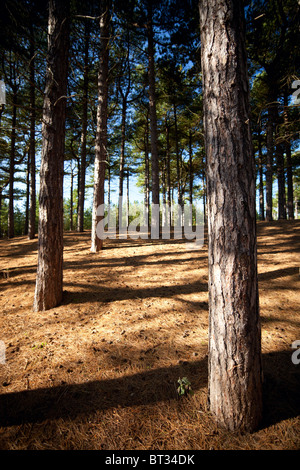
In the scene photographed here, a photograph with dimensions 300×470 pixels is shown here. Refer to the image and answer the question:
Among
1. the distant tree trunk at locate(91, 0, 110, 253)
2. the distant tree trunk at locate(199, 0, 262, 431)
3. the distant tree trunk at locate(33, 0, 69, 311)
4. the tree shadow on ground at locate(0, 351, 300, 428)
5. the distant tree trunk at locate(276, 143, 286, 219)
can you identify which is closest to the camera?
the distant tree trunk at locate(199, 0, 262, 431)

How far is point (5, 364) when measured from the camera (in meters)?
2.43

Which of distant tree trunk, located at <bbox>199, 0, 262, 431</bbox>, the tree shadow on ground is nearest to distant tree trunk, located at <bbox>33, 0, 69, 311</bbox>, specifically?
the tree shadow on ground

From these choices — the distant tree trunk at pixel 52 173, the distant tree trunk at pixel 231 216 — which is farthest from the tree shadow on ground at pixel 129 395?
the distant tree trunk at pixel 52 173

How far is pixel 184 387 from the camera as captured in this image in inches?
82.6

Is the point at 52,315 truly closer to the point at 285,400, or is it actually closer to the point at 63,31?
the point at 285,400

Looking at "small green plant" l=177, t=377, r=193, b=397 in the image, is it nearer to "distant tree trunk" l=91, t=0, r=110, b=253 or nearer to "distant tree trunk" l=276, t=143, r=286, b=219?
"distant tree trunk" l=91, t=0, r=110, b=253

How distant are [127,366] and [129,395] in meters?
0.36

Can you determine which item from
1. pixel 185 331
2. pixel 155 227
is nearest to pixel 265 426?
pixel 185 331

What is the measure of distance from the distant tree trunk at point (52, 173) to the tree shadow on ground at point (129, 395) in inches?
77.5

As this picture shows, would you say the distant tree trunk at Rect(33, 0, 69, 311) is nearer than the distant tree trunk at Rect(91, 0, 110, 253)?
Yes

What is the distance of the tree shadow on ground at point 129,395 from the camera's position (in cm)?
184

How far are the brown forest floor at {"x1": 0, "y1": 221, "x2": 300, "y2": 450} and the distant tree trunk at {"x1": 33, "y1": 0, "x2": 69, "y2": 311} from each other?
20.5 inches

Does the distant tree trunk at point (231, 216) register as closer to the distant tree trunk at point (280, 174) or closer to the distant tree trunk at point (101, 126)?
the distant tree trunk at point (101, 126)

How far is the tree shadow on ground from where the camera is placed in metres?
1.84
